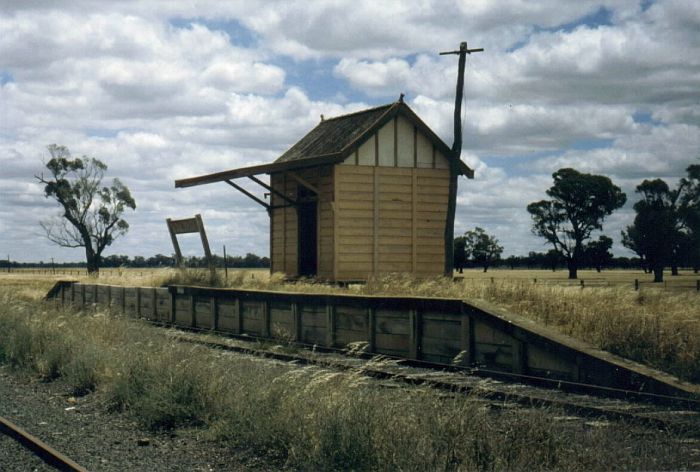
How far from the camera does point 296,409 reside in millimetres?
7332

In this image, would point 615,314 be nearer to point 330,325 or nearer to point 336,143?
point 330,325

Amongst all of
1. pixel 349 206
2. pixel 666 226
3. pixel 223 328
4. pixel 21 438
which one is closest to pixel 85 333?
pixel 223 328

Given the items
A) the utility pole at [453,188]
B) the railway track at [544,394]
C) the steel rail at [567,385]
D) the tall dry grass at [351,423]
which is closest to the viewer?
the tall dry grass at [351,423]

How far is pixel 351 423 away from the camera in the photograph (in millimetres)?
6652

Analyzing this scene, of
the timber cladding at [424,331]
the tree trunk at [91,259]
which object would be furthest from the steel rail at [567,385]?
the tree trunk at [91,259]

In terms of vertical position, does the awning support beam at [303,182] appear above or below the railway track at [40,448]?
above

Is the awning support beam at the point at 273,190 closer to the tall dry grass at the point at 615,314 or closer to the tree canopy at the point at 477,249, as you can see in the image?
the tall dry grass at the point at 615,314

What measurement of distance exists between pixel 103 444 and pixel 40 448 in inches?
24.3

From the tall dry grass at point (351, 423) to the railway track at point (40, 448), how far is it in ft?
4.19

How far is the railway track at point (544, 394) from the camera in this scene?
7.72m

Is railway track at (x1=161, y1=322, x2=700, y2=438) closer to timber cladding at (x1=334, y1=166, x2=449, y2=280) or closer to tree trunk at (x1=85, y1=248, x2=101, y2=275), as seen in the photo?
timber cladding at (x1=334, y1=166, x2=449, y2=280)

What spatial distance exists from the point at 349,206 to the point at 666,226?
40694 millimetres

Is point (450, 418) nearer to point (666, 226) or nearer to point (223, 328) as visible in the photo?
point (223, 328)

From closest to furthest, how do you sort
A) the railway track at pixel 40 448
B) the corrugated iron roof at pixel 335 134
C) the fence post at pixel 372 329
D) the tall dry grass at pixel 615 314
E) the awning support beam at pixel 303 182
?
the railway track at pixel 40 448
the tall dry grass at pixel 615 314
the fence post at pixel 372 329
the awning support beam at pixel 303 182
the corrugated iron roof at pixel 335 134
